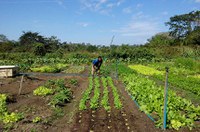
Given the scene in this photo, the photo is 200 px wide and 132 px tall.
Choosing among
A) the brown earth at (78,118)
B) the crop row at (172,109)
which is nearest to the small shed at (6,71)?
the brown earth at (78,118)

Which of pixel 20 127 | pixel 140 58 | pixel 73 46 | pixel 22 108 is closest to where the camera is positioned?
pixel 20 127

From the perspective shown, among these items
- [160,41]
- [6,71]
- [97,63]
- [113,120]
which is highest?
[160,41]

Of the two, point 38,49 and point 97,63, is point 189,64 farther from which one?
point 38,49

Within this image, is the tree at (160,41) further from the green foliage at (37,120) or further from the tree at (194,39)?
the green foliage at (37,120)

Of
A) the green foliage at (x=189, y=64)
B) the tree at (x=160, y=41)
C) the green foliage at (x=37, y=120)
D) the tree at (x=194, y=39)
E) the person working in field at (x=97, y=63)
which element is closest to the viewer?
the green foliage at (x=37, y=120)

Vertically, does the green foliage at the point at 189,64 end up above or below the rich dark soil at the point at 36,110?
above

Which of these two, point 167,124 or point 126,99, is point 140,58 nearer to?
point 126,99

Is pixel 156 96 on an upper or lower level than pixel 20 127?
upper

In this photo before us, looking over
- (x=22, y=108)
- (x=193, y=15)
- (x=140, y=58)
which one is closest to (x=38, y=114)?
(x=22, y=108)

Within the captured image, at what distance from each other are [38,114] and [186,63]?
58.2ft

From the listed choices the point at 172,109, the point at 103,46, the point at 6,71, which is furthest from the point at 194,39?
the point at 172,109

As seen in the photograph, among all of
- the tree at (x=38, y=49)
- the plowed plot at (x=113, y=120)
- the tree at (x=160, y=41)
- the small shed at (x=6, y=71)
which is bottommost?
the plowed plot at (x=113, y=120)

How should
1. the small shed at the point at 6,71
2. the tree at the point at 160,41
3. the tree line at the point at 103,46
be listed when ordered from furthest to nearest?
the tree at the point at 160,41 → the tree line at the point at 103,46 → the small shed at the point at 6,71

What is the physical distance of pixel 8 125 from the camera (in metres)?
5.28
